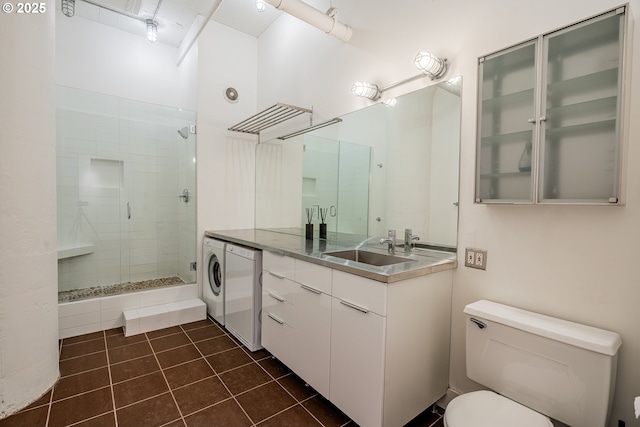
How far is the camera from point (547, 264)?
4.56ft

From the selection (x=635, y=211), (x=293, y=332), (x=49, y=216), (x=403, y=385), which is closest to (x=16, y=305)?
(x=49, y=216)

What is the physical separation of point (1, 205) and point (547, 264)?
9.30ft

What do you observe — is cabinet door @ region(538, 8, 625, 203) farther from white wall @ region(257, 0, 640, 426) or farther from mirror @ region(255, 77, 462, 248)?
mirror @ region(255, 77, 462, 248)

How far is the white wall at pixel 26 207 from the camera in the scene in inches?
64.8

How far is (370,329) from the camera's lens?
1.38 m

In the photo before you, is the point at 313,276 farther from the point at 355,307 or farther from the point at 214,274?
the point at 214,274

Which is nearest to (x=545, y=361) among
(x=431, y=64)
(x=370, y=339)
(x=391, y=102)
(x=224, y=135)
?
(x=370, y=339)

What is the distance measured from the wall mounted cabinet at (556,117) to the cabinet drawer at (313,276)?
90 cm

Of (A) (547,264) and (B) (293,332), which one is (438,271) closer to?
(A) (547,264)

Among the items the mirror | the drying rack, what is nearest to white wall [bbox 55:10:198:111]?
the drying rack

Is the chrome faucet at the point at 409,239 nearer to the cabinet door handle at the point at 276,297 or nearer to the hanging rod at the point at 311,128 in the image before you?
the cabinet door handle at the point at 276,297

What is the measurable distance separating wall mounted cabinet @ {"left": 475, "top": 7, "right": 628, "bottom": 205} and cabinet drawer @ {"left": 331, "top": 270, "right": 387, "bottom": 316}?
2.34ft

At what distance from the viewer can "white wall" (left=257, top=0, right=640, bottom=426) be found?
1.19 m

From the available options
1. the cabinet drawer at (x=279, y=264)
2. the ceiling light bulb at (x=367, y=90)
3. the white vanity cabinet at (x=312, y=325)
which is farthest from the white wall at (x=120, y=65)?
the white vanity cabinet at (x=312, y=325)
